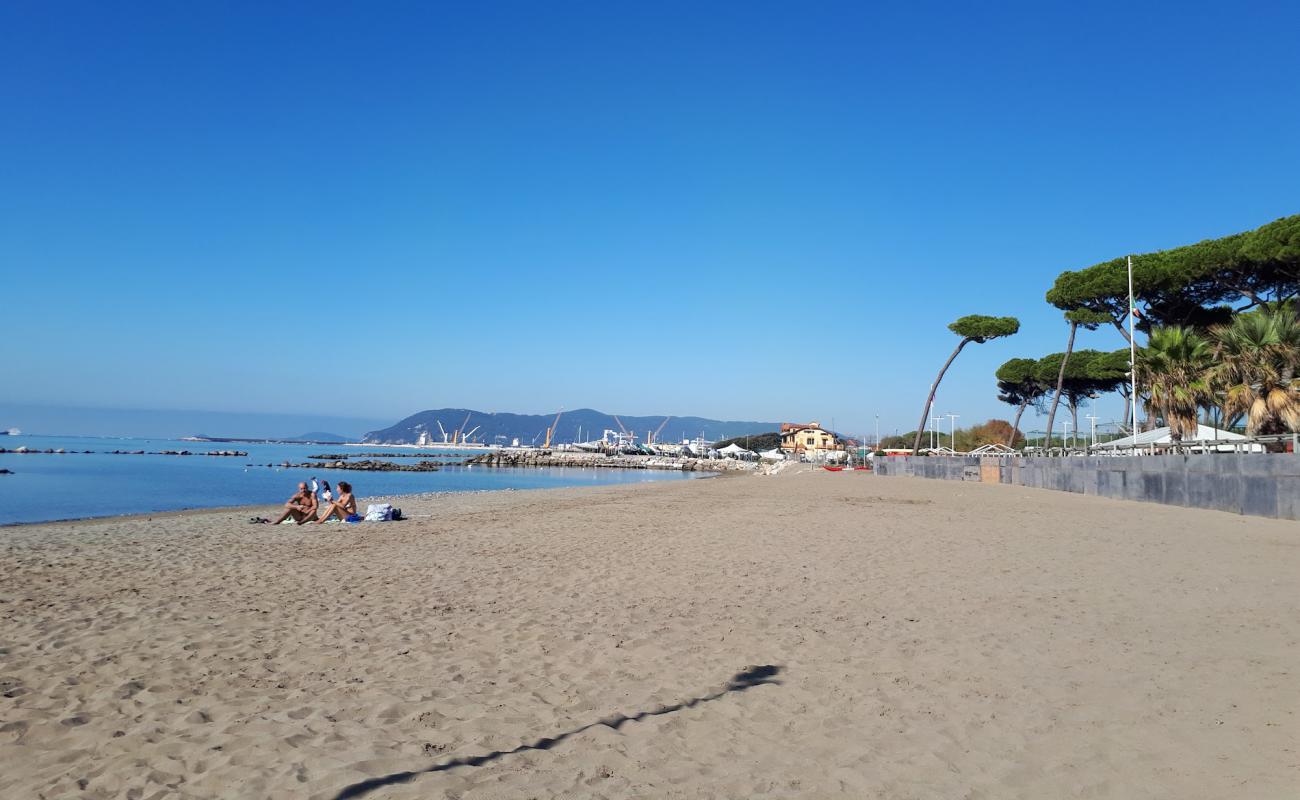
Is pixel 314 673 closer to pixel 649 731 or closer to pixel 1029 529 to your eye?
pixel 649 731

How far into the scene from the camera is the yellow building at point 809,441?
138250mm

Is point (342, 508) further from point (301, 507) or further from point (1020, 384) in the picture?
point (1020, 384)

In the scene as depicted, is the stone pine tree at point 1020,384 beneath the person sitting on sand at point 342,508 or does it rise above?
above

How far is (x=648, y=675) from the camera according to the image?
18.1 ft

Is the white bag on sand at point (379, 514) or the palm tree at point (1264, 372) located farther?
the palm tree at point (1264, 372)

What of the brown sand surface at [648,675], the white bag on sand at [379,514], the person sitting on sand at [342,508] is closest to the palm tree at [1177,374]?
the brown sand surface at [648,675]

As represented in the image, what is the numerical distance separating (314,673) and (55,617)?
10.5 ft

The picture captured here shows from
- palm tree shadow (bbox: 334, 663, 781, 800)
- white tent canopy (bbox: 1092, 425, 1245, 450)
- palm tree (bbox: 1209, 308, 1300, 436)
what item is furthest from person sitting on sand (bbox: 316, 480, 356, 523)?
white tent canopy (bbox: 1092, 425, 1245, 450)

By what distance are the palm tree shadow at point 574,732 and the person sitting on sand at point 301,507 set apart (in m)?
13.4

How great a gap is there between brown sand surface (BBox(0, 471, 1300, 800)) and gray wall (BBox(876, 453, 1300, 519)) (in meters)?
6.84

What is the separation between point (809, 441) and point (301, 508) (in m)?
130

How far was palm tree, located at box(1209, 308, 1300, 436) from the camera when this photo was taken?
21078 millimetres

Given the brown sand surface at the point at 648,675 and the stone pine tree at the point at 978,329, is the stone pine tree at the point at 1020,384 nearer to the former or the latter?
the stone pine tree at the point at 978,329

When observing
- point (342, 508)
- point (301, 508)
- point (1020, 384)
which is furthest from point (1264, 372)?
point (1020, 384)
